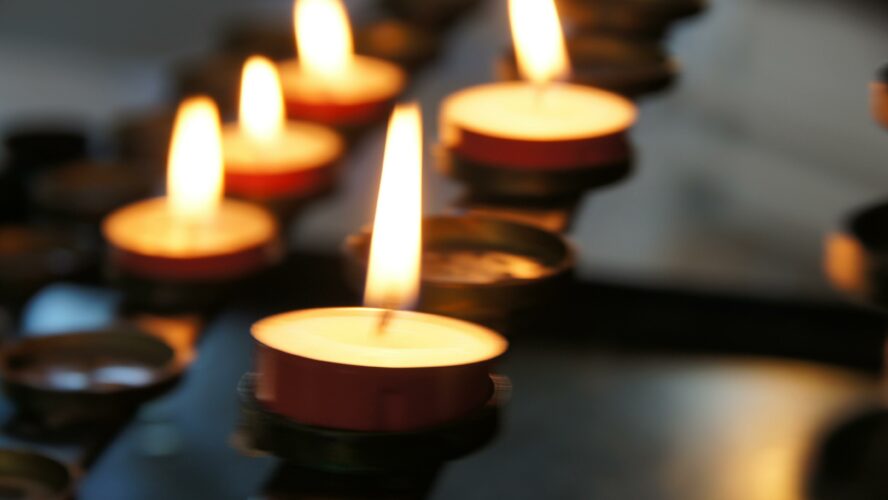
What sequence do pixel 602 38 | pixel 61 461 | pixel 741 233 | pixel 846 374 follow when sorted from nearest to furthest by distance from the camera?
pixel 61 461 → pixel 602 38 → pixel 846 374 → pixel 741 233

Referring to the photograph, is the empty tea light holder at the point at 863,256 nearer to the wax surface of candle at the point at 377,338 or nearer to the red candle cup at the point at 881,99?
the red candle cup at the point at 881,99

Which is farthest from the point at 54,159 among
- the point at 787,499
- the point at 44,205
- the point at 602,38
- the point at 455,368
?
the point at 455,368

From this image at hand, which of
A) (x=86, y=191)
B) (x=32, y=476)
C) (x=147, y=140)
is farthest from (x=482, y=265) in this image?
(x=147, y=140)

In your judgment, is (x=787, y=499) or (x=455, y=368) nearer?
(x=455, y=368)

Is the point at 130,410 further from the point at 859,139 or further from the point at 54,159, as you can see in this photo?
the point at 859,139

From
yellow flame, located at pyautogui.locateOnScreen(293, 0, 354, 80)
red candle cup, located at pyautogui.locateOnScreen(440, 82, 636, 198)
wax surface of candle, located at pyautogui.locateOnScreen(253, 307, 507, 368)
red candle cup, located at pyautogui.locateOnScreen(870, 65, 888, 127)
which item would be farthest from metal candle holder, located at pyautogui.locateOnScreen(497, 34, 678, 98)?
wax surface of candle, located at pyautogui.locateOnScreen(253, 307, 507, 368)
